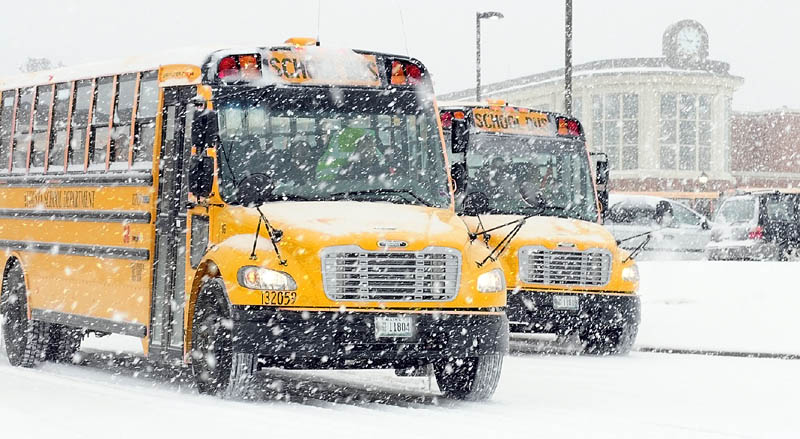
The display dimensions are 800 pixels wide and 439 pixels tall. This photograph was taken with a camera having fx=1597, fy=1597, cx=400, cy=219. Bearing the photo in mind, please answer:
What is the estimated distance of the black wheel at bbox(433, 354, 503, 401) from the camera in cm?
1158

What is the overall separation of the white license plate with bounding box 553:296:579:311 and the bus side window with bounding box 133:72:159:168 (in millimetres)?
4938

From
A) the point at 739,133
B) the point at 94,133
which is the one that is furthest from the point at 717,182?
the point at 94,133

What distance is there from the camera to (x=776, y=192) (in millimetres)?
32438

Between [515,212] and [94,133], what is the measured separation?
5054mm

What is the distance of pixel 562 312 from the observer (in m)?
16.2

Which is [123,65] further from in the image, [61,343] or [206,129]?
[61,343]

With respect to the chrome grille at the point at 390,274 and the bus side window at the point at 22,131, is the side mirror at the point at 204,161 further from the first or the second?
the bus side window at the point at 22,131

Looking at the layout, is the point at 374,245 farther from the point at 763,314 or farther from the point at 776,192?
the point at 776,192

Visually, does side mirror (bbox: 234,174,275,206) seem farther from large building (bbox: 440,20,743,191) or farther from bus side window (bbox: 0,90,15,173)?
large building (bbox: 440,20,743,191)

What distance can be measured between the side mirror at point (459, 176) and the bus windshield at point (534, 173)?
4.77 metres

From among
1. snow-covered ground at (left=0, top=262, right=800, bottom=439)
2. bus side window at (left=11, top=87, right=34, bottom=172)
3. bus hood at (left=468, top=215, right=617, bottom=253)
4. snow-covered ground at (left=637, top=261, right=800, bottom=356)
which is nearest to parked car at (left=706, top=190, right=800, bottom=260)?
snow-covered ground at (left=637, top=261, right=800, bottom=356)

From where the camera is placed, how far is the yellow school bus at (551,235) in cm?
1622

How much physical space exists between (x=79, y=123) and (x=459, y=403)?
16.4 feet

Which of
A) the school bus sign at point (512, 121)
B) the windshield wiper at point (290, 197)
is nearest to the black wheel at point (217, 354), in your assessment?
the windshield wiper at point (290, 197)
